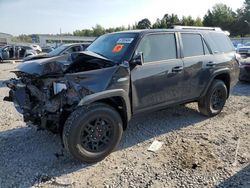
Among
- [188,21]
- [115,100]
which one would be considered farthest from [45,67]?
[188,21]

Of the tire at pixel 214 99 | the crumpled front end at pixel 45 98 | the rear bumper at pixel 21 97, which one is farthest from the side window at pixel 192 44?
the rear bumper at pixel 21 97

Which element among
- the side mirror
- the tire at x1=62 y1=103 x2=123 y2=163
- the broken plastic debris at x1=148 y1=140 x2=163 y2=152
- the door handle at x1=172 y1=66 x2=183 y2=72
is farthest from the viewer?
the door handle at x1=172 y1=66 x2=183 y2=72

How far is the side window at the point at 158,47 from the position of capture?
16.0ft

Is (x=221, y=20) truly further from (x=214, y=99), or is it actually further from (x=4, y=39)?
(x=214, y=99)

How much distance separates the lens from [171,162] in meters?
4.24

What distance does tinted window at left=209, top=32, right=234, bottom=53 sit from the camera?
6281 millimetres

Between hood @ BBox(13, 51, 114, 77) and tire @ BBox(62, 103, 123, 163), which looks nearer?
tire @ BBox(62, 103, 123, 163)

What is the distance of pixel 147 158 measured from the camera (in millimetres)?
4398

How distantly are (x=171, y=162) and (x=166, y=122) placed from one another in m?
1.87

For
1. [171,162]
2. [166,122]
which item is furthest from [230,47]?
[171,162]

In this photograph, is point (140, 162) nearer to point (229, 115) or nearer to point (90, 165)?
→ point (90, 165)

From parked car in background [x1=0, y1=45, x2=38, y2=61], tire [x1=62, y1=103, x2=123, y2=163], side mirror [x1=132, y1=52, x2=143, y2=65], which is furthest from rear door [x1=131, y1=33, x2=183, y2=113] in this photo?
parked car in background [x1=0, y1=45, x2=38, y2=61]

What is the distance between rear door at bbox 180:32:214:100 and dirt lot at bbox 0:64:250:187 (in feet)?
2.45

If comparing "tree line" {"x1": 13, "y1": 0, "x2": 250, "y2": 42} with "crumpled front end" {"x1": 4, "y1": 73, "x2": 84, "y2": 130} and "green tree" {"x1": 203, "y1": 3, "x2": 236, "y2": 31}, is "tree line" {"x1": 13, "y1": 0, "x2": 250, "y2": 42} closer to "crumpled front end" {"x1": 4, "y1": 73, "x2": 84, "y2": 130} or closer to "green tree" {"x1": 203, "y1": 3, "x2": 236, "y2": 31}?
"green tree" {"x1": 203, "y1": 3, "x2": 236, "y2": 31}
